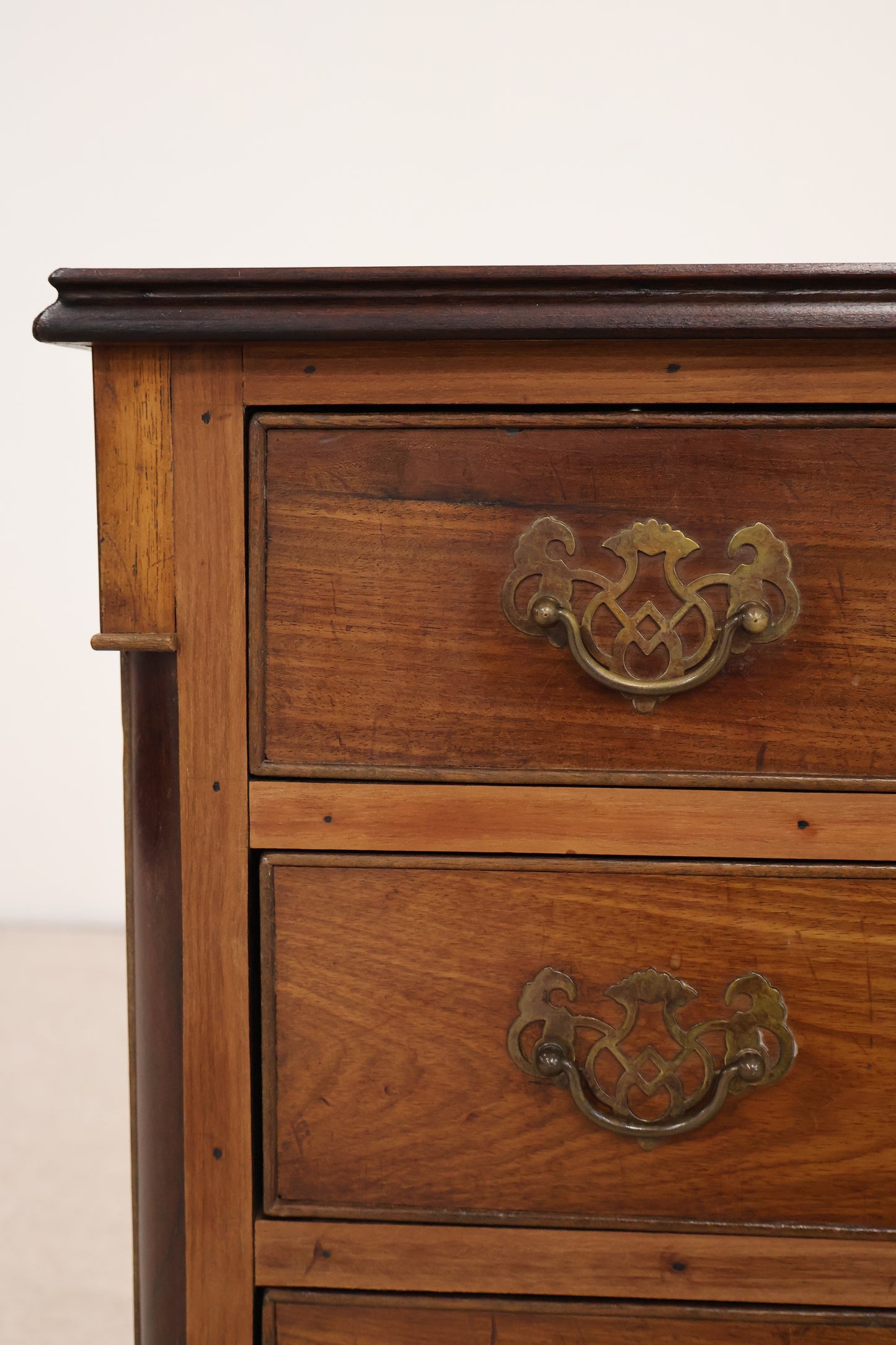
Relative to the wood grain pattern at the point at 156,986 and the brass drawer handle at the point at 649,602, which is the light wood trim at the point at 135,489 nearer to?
the wood grain pattern at the point at 156,986

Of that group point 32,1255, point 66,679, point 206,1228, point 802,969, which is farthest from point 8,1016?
point 802,969

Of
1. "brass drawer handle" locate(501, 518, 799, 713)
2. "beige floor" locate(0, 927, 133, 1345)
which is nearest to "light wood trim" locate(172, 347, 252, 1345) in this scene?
"brass drawer handle" locate(501, 518, 799, 713)

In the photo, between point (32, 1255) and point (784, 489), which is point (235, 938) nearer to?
point (784, 489)

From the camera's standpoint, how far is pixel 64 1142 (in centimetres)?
116

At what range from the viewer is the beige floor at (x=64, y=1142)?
0.95 metres

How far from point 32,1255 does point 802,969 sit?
2.90 feet

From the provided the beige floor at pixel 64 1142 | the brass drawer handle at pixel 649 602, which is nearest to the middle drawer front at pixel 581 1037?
the brass drawer handle at pixel 649 602

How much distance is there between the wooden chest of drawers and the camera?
1.68 ft

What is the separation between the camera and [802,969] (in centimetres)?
53

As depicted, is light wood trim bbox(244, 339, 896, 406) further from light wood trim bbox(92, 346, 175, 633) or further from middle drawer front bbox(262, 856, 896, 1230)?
middle drawer front bbox(262, 856, 896, 1230)

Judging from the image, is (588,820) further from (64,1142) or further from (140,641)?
(64,1142)

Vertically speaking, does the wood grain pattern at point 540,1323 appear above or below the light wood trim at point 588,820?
below

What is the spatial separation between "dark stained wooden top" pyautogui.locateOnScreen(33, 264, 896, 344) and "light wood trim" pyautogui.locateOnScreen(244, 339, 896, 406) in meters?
0.02

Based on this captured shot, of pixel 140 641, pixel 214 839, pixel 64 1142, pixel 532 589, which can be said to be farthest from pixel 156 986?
pixel 64 1142
